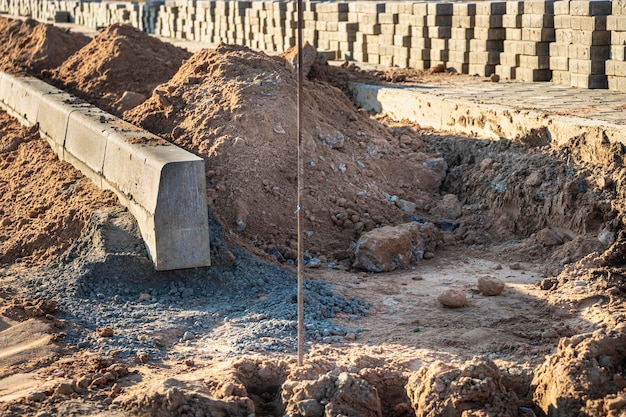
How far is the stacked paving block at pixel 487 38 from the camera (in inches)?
541

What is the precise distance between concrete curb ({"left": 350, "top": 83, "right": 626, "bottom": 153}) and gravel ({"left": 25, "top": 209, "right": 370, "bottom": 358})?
9.61ft

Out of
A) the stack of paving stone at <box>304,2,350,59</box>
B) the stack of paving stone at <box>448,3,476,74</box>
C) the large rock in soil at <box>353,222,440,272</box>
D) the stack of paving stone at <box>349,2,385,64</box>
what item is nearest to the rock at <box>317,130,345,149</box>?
the large rock in soil at <box>353,222,440,272</box>

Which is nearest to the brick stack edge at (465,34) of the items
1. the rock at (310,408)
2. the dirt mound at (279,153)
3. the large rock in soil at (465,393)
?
the dirt mound at (279,153)

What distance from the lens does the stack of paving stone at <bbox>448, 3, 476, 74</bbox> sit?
14297 millimetres

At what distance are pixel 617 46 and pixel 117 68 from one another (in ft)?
20.7

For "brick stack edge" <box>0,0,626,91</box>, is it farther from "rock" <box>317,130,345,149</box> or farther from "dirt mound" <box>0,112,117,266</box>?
"dirt mound" <box>0,112,117,266</box>

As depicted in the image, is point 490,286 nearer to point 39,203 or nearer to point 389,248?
point 389,248

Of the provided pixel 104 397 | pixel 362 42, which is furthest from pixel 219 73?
pixel 362 42

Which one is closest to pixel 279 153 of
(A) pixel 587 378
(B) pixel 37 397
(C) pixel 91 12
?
(B) pixel 37 397

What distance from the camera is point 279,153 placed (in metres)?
8.63

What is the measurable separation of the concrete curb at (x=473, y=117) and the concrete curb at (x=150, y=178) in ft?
11.6

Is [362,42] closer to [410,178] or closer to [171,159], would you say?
[410,178]

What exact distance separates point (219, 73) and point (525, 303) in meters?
4.08

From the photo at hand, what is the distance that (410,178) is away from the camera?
366 inches
